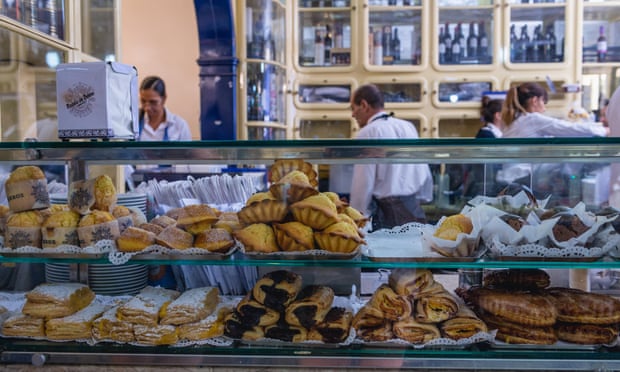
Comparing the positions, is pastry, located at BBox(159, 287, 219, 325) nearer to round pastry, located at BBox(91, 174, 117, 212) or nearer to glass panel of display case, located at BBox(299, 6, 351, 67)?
round pastry, located at BBox(91, 174, 117, 212)

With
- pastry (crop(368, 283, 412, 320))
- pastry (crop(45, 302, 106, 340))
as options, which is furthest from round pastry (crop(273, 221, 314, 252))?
pastry (crop(45, 302, 106, 340))

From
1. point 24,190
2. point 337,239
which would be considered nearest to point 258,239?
point 337,239

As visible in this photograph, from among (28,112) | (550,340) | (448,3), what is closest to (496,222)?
(550,340)

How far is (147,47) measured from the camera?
221 inches

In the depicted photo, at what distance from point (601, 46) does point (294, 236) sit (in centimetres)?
445

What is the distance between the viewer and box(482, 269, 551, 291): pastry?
151 centimetres

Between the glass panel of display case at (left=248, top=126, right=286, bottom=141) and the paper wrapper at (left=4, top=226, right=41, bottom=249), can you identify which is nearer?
the paper wrapper at (left=4, top=226, right=41, bottom=249)

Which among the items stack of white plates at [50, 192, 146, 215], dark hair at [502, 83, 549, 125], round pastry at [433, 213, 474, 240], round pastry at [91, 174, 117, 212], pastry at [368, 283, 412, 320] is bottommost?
pastry at [368, 283, 412, 320]

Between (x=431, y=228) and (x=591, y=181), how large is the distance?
91.4 inches

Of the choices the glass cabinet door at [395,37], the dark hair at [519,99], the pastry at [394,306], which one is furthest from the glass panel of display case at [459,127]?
the pastry at [394,306]

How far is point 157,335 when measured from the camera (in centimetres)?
142

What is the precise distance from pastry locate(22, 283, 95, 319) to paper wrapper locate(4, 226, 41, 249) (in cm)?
14

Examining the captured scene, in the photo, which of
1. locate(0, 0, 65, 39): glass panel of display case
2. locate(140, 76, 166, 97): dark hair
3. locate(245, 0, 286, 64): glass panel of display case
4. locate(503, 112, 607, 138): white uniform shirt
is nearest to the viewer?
locate(0, 0, 65, 39): glass panel of display case

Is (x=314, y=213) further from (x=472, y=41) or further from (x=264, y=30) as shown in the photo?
(x=472, y=41)
